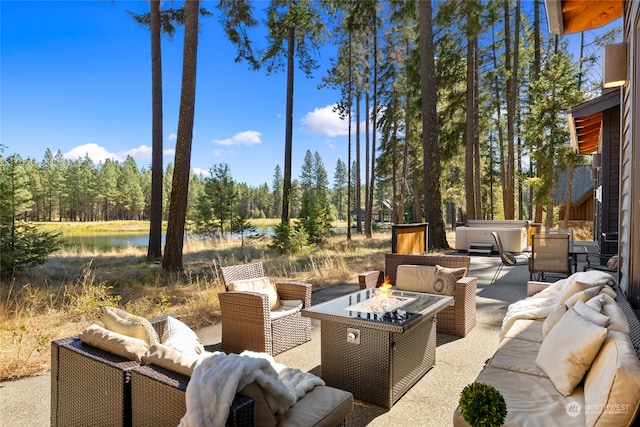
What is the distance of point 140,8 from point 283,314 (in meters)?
11.0

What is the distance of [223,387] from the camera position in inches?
60.1

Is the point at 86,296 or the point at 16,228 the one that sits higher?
the point at 16,228

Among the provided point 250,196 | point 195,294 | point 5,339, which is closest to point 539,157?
point 195,294

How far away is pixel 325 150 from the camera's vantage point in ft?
213

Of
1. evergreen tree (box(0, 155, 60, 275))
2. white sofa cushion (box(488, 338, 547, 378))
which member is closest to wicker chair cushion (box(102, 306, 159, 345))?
white sofa cushion (box(488, 338, 547, 378))

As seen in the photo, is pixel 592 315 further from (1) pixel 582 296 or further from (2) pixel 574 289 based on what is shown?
(2) pixel 574 289

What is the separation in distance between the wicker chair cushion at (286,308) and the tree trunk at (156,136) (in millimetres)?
7236

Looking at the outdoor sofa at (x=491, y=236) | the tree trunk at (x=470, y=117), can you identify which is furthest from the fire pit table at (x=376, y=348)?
the tree trunk at (x=470, y=117)

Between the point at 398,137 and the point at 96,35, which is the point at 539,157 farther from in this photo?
the point at 96,35

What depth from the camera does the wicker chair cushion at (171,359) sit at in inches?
69.4

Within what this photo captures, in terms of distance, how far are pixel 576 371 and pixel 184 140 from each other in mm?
7171

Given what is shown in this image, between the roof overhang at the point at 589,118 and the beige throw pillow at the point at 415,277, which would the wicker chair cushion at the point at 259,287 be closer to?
the beige throw pillow at the point at 415,277

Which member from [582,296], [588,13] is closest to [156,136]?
[588,13]

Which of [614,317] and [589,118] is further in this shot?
[589,118]
